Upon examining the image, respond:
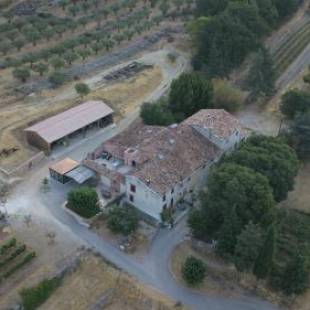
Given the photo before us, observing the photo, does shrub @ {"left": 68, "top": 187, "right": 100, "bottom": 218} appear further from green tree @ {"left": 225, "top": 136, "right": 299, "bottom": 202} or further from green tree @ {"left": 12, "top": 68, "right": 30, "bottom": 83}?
green tree @ {"left": 12, "top": 68, "right": 30, "bottom": 83}

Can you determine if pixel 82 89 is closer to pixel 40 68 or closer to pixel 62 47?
pixel 40 68

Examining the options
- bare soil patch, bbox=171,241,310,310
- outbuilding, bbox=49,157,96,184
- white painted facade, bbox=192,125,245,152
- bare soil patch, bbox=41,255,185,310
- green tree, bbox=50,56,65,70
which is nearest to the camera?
bare soil patch, bbox=41,255,185,310

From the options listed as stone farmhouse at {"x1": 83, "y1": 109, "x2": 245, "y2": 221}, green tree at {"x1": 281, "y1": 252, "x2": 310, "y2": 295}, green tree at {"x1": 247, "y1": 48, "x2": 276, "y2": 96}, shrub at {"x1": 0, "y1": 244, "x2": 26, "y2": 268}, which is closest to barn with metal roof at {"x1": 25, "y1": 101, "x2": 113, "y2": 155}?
stone farmhouse at {"x1": 83, "y1": 109, "x2": 245, "y2": 221}

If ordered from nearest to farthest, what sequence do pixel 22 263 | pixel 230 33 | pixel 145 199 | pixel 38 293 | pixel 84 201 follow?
pixel 38 293, pixel 22 263, pixel 84 201, pixel 145 199, pixel 230 33

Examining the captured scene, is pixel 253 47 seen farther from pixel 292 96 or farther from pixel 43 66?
pixel 43 66

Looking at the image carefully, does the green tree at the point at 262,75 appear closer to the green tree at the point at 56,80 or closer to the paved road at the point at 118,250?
the green tree at the point at 56,80

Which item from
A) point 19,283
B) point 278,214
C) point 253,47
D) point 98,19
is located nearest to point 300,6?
point 253,47

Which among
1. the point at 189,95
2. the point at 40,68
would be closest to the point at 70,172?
the point at 189,95
